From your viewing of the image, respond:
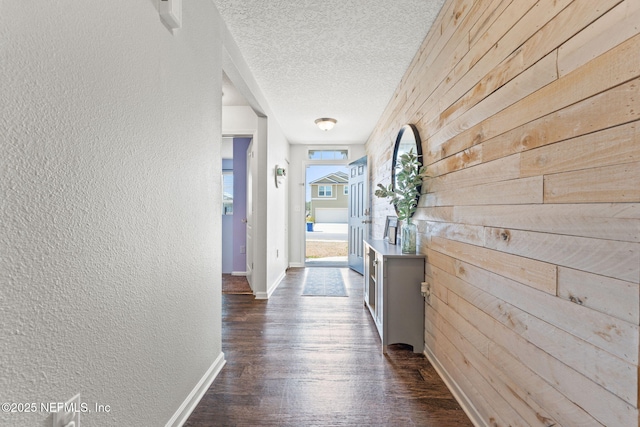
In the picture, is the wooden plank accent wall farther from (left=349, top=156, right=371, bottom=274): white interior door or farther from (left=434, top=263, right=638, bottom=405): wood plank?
(left=349, top=156, right=371, bottom=274): white interior door

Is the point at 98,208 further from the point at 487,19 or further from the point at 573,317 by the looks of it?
the point at 487,19

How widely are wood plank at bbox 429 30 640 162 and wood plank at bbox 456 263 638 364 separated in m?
0.61

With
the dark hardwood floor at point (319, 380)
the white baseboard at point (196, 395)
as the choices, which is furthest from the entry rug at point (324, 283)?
the white baseboard at point (196, 395)

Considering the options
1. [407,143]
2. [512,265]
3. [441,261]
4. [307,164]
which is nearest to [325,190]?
[307,164]

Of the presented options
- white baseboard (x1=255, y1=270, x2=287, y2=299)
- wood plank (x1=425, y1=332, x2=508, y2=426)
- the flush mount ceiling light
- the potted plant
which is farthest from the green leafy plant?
white baseboard (x1=255, y1=270, x2=287, y2=299)

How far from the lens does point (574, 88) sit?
0.92 meters

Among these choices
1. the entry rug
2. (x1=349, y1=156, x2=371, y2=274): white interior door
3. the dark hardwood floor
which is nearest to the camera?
the dark hardwood floor

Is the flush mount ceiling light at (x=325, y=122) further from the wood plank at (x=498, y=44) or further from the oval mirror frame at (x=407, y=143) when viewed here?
the wood plank at (x=498, y=44)

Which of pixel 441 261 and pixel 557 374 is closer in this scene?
pixel 557 374

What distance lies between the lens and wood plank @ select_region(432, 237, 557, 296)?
3.39ft

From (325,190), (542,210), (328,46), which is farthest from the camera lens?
(325,190)

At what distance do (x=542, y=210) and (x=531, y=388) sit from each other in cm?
65

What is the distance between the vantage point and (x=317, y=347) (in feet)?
7.61

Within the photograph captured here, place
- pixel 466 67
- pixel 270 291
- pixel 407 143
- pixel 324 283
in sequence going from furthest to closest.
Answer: pixel 324 283 → pixel 270 291 → pixel 407 143 → pixel 466 67
